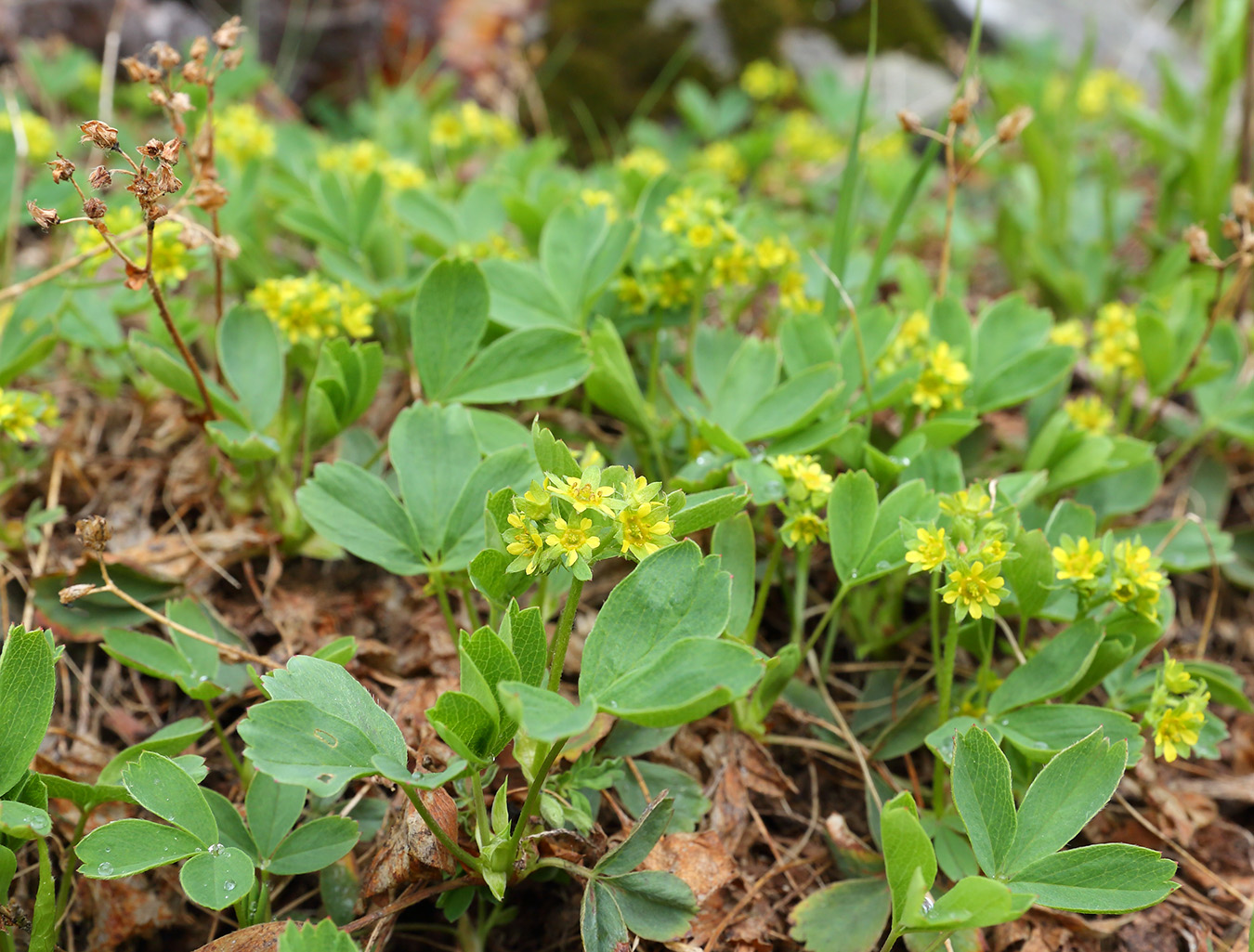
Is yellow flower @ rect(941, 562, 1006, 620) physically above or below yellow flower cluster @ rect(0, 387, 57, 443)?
below

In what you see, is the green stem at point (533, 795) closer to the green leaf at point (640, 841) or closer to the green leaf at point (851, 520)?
the green leaf at point (640, 841)

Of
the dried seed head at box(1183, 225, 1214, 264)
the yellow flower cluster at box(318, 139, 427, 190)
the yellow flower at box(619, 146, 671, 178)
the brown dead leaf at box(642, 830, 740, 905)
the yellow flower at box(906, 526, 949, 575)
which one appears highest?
the yellow flower cluster at box(318, 139, 427, 190)

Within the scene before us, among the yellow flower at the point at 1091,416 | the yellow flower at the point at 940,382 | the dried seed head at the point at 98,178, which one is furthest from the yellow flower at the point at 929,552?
the dried seed head at the point at 98,178

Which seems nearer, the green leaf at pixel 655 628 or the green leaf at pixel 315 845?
the green leaf at pixel 655 628

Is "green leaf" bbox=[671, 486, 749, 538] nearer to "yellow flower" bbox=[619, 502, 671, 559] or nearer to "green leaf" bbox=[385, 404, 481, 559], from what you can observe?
"yellow flower" bbox=[619, 502, 671, 559]

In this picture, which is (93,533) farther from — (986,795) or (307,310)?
(986,795)

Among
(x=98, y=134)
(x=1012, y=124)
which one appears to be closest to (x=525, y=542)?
(x=98, y=134)

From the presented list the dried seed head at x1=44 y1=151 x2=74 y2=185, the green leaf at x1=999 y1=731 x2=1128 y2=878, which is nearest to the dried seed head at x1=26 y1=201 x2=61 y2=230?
the dried seed head at x1=44 y1=151 x2=74 y2=185
